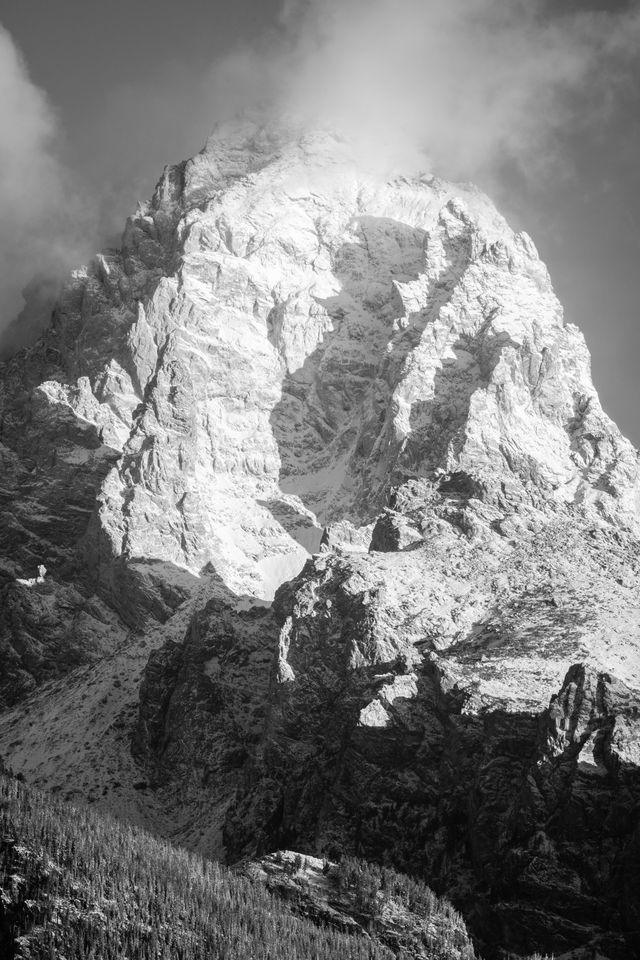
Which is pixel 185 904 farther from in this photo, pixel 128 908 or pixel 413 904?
pixel 413 904

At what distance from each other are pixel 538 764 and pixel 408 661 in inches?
1106

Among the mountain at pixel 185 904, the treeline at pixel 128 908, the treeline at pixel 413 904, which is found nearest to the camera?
the treeline at pixel 128 908

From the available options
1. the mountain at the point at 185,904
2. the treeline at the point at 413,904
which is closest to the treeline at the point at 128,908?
the mountain at the point at 185,904

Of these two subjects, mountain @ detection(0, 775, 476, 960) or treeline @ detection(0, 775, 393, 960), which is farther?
mountain @ detection(0, 775, 476, 960)

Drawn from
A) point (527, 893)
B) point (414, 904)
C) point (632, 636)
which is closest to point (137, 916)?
point (414, 904)

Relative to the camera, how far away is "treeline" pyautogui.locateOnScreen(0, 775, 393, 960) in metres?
113

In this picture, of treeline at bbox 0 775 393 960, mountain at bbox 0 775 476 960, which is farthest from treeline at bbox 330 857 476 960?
treeline at bbox 0 775 393 960

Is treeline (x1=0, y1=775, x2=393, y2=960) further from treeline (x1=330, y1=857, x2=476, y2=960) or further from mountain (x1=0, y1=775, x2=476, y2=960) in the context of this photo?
treeline (x1=330, y1=857, x2=476, y2=960)

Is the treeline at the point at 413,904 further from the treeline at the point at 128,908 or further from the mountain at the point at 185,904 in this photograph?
the treeline at the point at 128,908

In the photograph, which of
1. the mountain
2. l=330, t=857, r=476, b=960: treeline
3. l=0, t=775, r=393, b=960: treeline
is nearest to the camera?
l=0, t=775, r=393, b=960: treeline

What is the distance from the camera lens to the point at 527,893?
133375 mm

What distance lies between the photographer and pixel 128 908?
118562 millimetres

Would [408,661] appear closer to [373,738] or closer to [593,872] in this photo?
[373,738]

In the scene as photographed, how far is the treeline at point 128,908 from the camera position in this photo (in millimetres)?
112562
